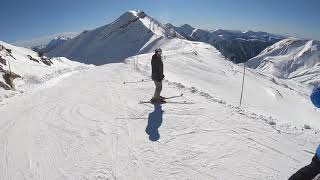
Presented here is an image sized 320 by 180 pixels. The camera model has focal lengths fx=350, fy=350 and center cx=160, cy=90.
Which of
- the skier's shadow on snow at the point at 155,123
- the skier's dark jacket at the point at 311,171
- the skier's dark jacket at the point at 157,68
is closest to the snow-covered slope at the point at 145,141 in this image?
the skier's shadow on snow at the point at 155,123

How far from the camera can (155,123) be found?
11.8 metres

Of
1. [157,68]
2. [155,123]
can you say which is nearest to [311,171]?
[155,123]

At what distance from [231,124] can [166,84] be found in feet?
27.9

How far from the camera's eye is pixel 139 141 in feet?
33.1

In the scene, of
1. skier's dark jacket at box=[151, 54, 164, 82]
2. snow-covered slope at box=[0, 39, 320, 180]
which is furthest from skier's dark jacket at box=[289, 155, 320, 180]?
skier's dark jacket at box=[151, 54, 164, 82]

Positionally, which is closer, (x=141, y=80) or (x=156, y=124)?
(x=156, y=124)

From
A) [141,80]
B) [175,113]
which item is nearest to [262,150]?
[175,113]

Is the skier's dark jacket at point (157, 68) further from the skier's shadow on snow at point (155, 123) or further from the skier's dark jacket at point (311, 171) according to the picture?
the skier's dark jacket at point (311, 171)

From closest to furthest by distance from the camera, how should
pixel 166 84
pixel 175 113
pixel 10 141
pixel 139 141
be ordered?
pixel 139 141
pixel 10 141
pixel 175 113
pixel 166 84

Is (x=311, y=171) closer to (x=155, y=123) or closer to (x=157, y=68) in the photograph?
(x=155, y=123)

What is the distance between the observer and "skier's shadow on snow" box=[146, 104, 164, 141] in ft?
34.6

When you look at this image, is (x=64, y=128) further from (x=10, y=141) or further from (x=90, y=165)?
(x=90, y=165)

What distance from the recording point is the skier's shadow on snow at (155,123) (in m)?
10.5

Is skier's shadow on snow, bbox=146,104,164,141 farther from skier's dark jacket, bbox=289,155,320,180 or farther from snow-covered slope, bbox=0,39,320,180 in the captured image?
skier's dark jacket, bbox=289,155,320,180
